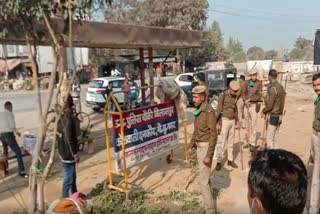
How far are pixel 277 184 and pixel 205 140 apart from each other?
398 centimetres

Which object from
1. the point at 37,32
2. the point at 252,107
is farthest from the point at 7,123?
the point at 252,107

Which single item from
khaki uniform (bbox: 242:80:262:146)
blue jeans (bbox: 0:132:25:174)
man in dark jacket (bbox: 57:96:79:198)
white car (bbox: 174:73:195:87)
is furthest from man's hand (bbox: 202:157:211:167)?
white car (bbox: 174:73:195:87)

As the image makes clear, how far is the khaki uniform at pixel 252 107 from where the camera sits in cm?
974

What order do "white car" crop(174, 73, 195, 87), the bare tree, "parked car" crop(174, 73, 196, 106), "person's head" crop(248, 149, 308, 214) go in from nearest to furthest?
"person's head" crop(248, 149, 308, 214), the bare tree, "parked car" crop(174, 73, 196, 106), "white car" crop(174, 73, 195, 87)

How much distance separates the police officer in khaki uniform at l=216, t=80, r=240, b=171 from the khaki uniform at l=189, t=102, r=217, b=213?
7.66ft

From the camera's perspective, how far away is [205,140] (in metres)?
5.55

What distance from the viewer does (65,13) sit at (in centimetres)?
427

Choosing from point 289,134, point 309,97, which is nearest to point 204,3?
point 309,97

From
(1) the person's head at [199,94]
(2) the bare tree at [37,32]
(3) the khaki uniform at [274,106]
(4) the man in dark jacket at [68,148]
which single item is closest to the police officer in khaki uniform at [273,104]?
(3) the khaki uniform at [274,106]

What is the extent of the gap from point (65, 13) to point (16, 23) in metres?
0.60

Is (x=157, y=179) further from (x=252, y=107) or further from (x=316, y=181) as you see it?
(x=252, y=107)

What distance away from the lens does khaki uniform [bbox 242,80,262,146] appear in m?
9.74

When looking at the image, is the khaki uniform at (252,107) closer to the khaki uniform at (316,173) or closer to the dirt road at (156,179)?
the dirt road at (156,179)

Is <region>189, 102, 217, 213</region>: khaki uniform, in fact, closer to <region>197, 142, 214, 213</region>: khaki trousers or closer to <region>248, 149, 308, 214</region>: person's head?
<region>197, 142, 214, 213</region>: khaki trousers
